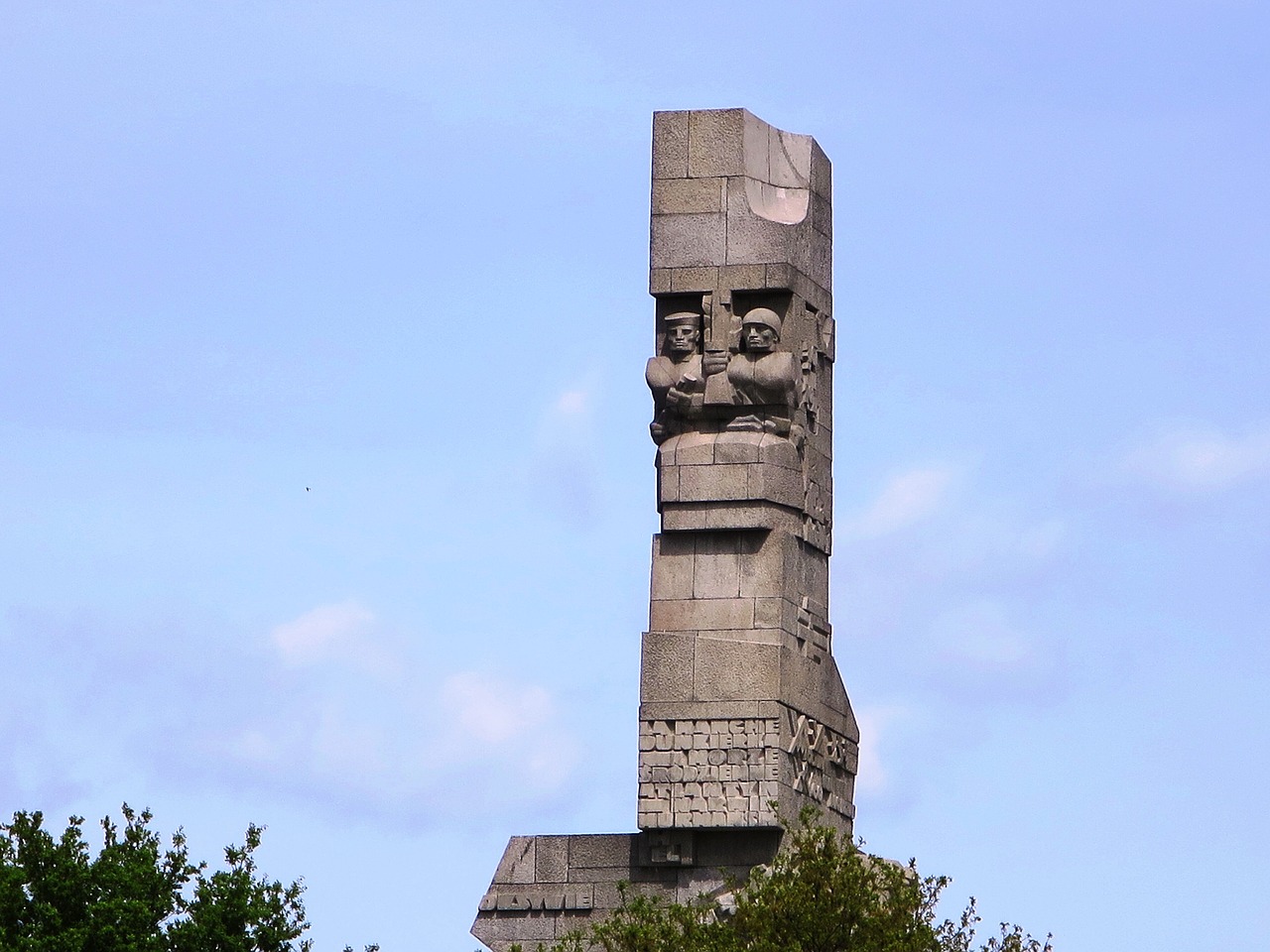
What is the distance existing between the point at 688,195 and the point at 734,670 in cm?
494

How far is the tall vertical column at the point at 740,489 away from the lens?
120 ft

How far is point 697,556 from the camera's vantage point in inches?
1476

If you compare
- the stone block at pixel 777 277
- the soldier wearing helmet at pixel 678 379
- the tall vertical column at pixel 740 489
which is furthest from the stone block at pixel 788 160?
the soldier wearing helmet at pixel 678 379

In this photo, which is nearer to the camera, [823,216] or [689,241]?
[689,241]

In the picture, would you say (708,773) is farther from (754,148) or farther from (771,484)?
(754,148)

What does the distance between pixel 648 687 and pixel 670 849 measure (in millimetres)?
1583

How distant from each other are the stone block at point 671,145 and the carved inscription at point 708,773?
565 cm

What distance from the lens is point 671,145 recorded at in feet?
127

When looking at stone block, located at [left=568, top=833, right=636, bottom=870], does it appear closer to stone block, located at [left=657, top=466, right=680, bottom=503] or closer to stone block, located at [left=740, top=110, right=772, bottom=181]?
stone block, located at [left=657, top=466, right=680, bottom=503]

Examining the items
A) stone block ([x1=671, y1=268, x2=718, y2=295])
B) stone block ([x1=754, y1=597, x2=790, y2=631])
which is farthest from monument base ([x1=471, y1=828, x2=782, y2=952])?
stone block ([x1=671, y1=268, x2=718, y2=295])

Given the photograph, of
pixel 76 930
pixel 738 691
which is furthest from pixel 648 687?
A: pixel 76 930

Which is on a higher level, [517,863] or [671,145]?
[671,145]

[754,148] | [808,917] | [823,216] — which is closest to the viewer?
[808,917]

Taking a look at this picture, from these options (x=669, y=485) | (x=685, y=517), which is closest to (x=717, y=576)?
(x=685, y=517)
